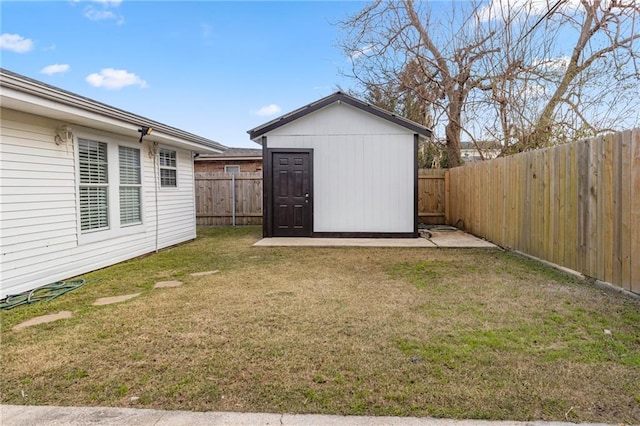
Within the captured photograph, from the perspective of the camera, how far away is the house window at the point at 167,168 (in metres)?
8.11

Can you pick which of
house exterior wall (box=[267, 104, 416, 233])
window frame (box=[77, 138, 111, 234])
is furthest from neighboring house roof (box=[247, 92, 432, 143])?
window frame (box=[77, 138, 111, 234])

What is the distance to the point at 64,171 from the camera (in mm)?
5293

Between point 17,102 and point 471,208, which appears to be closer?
point 17,102

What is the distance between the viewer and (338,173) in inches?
358

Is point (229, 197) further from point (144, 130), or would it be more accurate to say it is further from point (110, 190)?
point (110, 190)

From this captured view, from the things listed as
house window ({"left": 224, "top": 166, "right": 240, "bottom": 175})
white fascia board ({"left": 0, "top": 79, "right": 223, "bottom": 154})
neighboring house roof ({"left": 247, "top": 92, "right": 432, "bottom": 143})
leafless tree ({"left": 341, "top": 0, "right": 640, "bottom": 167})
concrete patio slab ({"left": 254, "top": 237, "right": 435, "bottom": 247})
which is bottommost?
concrete patio slab ({"left": 254, "top": 237, "right": 435, "bottom": 247})

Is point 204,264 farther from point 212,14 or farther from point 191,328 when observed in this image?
point 212,14

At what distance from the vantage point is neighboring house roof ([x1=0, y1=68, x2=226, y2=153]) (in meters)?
3.93

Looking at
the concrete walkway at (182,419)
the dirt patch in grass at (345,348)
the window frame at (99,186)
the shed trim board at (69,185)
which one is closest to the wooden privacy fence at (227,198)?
the shed trim board at (69,185)

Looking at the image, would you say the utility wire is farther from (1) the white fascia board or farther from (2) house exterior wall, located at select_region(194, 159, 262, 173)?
(2) house exterior wall, located at select_region(194, 159, 262, 173)

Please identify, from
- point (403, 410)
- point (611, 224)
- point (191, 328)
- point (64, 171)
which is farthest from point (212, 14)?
point (403, 410)

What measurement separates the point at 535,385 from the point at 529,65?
33.3ft

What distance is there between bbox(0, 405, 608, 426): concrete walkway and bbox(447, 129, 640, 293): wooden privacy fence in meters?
2.93

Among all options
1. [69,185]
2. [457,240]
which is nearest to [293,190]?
[457,240]
